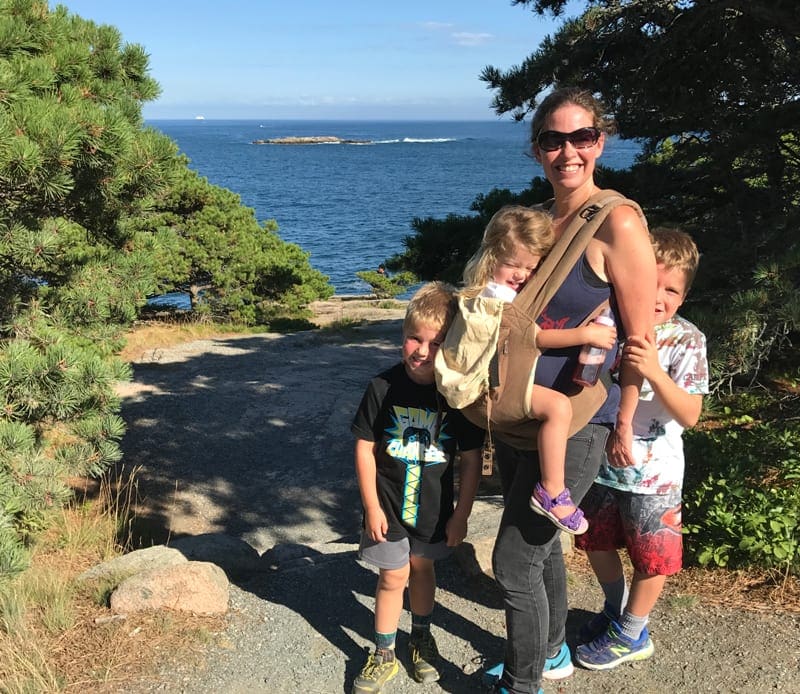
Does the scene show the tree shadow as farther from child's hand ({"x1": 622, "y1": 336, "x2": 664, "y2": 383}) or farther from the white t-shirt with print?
child's hand ({"x1": 622, "y1": 336, "x2": 664, "y2": 383})

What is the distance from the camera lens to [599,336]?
208 centimetres

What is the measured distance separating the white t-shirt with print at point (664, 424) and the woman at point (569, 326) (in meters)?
0.30

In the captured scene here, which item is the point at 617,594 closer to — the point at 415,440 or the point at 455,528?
the point at 455,528

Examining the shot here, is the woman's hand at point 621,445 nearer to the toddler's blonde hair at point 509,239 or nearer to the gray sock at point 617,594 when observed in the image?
the toddler's blonde hair at point 509,239

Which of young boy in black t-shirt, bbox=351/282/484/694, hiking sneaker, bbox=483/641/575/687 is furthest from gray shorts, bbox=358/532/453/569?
hiking sneaker, bbox=483/641/575/687

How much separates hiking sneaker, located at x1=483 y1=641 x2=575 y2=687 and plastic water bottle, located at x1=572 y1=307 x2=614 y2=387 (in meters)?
1.30

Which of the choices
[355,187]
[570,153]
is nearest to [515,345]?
[570,153]

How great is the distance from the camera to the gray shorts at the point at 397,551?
2660mm

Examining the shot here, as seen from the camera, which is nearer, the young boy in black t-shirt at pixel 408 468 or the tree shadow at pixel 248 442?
the young boy in black t-shirt at pixel 408 468

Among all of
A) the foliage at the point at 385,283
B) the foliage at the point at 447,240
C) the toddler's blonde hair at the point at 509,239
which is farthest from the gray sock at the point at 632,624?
the foliage at the point at 385,283

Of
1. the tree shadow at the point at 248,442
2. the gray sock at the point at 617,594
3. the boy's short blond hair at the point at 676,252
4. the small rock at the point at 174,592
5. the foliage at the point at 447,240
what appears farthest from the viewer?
the foliage at the point at 447,240

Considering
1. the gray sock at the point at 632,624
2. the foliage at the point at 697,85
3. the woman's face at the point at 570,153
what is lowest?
the gray sock at the point at 632,624

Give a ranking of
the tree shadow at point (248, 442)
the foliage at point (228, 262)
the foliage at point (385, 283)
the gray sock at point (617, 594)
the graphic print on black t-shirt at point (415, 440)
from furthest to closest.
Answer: the foliage at point (385, 283), the foliage at point (228, 262), the tree shadow at point (248, 442), the gray sock at point (617, 594), the graphic print on black t-shirt at point (415, 440)

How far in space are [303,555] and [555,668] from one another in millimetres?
1857
